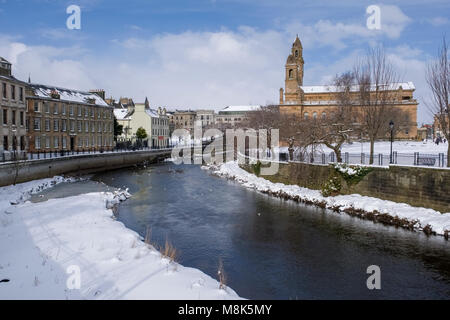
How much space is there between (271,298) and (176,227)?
909cm

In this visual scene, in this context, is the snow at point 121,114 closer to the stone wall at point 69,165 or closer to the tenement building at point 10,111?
the stone wall at point 69,165

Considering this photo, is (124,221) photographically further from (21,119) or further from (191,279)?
(21,119)

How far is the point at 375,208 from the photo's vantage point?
22188 millimetres

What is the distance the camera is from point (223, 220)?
2111 centimetres

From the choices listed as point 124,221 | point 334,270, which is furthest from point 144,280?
point 124,221

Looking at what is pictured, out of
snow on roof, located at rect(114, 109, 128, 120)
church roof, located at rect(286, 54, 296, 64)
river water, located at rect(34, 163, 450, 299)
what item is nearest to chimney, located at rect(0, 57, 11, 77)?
river water, located at rect(34, 163, 450, 299)

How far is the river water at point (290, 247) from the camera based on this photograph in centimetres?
1217

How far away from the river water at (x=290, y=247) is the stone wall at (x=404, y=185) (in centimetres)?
369

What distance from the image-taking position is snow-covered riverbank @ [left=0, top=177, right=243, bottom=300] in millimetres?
10281

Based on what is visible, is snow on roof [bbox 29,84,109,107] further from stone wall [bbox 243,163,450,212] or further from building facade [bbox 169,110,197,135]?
building facade [bbox 169,110,197,135]

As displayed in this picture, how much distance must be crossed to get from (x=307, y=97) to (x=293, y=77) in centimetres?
607

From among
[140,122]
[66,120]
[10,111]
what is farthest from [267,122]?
[140,122]

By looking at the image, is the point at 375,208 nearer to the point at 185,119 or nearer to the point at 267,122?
the point at 267,122

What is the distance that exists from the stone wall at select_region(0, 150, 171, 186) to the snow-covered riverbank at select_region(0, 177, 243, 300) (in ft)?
38.1
